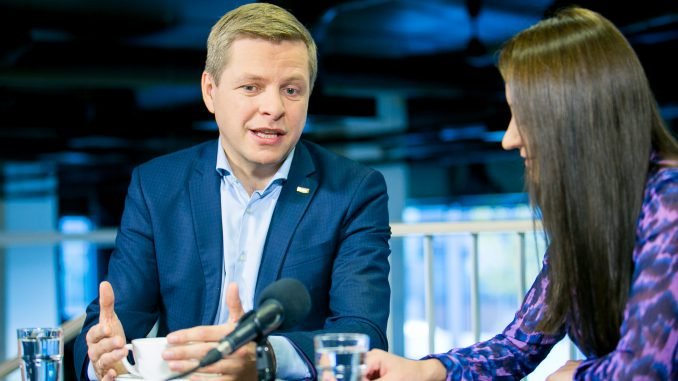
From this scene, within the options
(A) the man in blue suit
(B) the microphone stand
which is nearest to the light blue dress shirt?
(A) the man in blue suit

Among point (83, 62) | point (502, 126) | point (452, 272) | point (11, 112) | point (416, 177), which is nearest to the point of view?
point (83, 62)

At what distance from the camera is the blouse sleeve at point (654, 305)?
1.29m

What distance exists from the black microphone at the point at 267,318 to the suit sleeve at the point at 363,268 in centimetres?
47

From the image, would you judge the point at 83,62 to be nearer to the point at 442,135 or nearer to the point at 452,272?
the point at 442,135

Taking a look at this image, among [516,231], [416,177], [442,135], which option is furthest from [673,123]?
[516,231]

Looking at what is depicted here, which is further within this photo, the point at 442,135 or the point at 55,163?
the point at 55,163

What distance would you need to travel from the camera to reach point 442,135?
1073cm

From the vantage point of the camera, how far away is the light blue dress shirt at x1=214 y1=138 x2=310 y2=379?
77.5 inches

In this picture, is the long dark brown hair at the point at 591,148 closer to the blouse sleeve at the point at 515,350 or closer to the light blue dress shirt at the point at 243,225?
the blouse sleeve at the point at 515,350

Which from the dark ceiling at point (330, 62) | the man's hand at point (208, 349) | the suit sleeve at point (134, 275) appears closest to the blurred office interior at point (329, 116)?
the dark ceiling at point (330, 62)

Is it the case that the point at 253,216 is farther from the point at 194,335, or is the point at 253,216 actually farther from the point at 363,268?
the point at 194,335

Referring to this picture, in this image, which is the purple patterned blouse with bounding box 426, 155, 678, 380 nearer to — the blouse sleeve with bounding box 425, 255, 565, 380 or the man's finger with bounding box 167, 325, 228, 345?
the blouse sleeve with bounding box 425, 255, 565, 380

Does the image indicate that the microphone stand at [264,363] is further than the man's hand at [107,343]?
No

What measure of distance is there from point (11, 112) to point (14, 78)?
3630 mm
